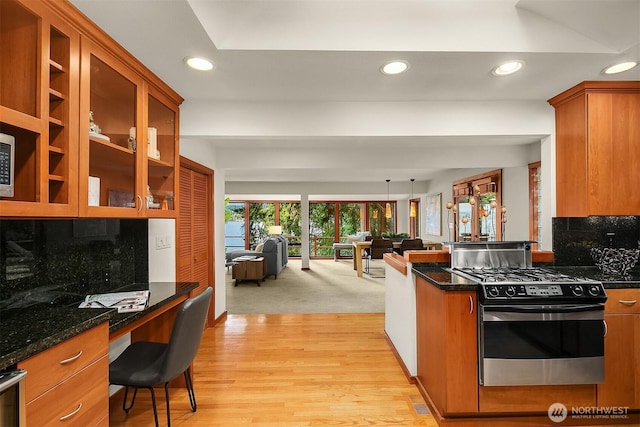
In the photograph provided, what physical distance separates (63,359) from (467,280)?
6.93ft

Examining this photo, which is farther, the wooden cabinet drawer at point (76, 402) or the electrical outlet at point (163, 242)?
the electrical outlet at point (163, 242)

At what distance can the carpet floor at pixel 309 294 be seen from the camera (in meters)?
4.38

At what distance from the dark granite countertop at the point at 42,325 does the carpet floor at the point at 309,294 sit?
2.80 meters

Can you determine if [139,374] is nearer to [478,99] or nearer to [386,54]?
[386,54]

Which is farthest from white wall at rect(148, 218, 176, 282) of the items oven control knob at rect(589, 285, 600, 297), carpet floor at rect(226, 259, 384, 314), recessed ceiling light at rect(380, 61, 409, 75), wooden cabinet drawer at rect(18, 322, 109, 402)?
oven control knob at rect(589, 285, 600, 297)

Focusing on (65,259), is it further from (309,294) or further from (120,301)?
(309,294)

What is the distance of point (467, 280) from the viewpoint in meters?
1.98

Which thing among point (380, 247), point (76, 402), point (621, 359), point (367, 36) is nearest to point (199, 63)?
point (367, 36)

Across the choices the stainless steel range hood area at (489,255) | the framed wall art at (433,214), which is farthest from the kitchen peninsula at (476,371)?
the framed wall art at (433,214)

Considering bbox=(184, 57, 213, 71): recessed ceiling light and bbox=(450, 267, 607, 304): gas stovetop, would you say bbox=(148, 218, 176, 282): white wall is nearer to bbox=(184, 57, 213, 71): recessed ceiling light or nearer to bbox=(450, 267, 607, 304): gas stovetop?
bbox=(184, 57, 213, 71): recessed ceiling light

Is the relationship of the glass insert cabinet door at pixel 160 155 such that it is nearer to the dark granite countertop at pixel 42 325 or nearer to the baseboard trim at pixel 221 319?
the dark granite countertop at pixel 42 325

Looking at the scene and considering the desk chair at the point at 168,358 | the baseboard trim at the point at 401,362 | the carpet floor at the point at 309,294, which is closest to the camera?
the desk chair at the point at 168,358

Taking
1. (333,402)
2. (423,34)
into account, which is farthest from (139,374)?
(423,34)

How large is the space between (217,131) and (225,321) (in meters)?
2.48
